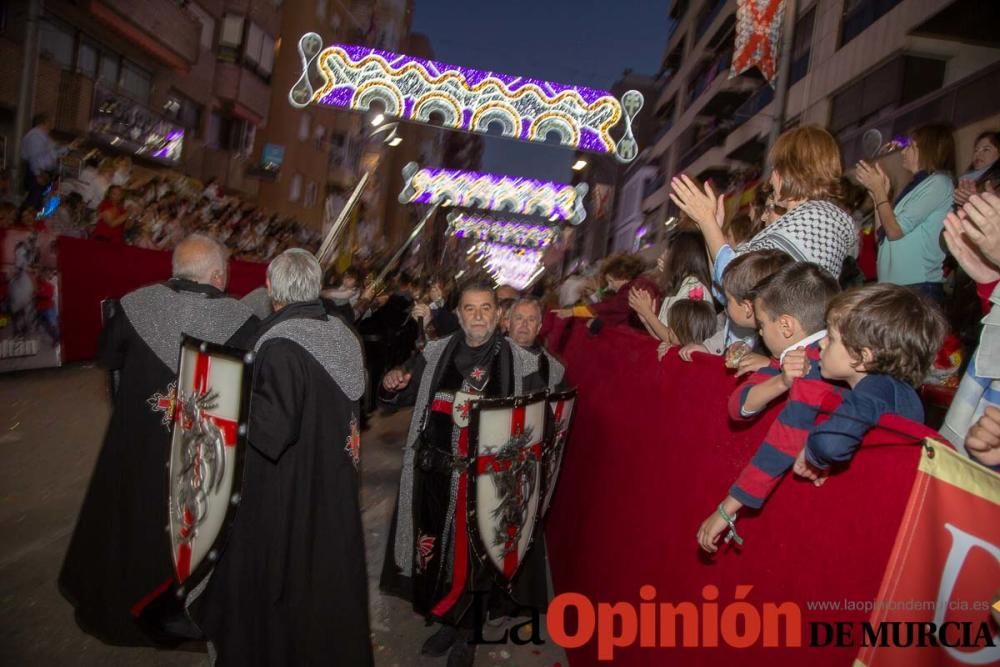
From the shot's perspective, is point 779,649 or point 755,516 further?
point 755,516

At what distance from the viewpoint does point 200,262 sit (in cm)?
336

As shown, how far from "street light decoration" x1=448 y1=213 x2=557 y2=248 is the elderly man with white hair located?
16994 millimetres

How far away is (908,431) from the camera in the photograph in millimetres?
1210

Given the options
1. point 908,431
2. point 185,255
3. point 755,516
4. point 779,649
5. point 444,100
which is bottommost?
point 779,649

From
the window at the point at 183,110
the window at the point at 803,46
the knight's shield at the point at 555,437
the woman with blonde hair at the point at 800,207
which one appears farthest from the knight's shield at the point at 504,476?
the window at the point at 183,110

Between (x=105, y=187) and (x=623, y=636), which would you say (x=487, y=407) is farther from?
(x=105, y=187)

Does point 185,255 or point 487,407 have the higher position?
point 185,255

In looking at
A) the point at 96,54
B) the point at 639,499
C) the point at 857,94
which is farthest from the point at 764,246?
the point at 96,54

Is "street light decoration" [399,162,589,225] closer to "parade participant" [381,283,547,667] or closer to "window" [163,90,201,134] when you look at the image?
"parade participant" [381,283,547,667]

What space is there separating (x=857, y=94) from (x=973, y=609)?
16747 millimetres

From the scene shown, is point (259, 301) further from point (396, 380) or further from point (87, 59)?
point (87, 59)

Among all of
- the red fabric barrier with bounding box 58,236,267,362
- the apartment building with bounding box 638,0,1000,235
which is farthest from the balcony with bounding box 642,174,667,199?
the red fabric barrier with bounding box 58,236,267,362

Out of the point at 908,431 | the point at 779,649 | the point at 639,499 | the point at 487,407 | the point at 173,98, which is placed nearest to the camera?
the point at 908,431

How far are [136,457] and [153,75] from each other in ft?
66.3
